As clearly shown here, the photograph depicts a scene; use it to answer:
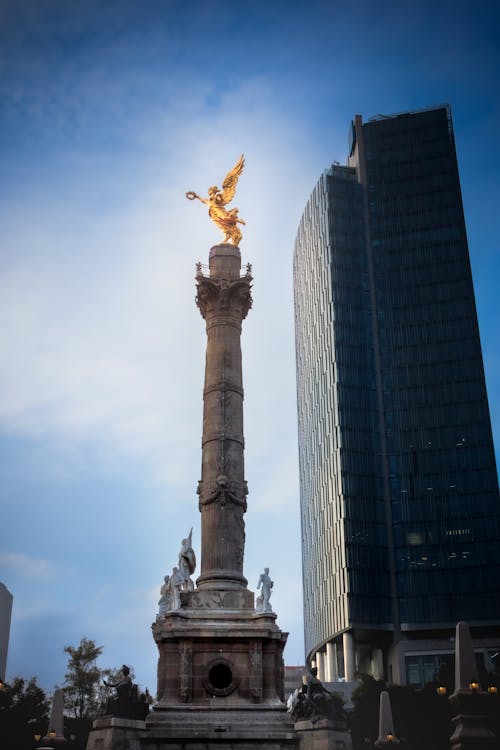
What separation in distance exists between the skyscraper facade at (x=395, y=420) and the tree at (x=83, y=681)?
30.9m

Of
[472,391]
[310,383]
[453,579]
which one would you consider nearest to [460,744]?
[453,579]

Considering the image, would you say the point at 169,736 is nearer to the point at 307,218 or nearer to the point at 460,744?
the point at 460,744

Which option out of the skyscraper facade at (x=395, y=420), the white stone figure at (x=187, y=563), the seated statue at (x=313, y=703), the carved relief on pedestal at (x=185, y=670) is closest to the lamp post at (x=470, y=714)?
the seated statue at (x=313, y=703)

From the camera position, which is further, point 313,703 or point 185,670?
point 185,670

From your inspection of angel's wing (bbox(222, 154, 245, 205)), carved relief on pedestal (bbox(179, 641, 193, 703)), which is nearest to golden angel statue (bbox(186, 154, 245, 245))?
angel's wing (bbox(222, 154, 245, 205))

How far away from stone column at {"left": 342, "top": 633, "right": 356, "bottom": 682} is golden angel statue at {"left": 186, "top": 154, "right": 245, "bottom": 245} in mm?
50714

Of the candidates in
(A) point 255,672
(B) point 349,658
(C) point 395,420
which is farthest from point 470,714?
(C) point 395,420

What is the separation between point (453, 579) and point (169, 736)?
186 ft

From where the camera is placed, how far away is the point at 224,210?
40.3 meters

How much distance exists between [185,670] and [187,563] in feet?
15.5

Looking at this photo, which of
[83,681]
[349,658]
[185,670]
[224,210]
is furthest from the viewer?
[349,658]

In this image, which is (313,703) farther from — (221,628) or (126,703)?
(126,703)

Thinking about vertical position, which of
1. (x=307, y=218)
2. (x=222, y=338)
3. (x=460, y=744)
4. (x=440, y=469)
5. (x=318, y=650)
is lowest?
(x=460, y=744)

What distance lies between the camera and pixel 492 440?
3273 inches
